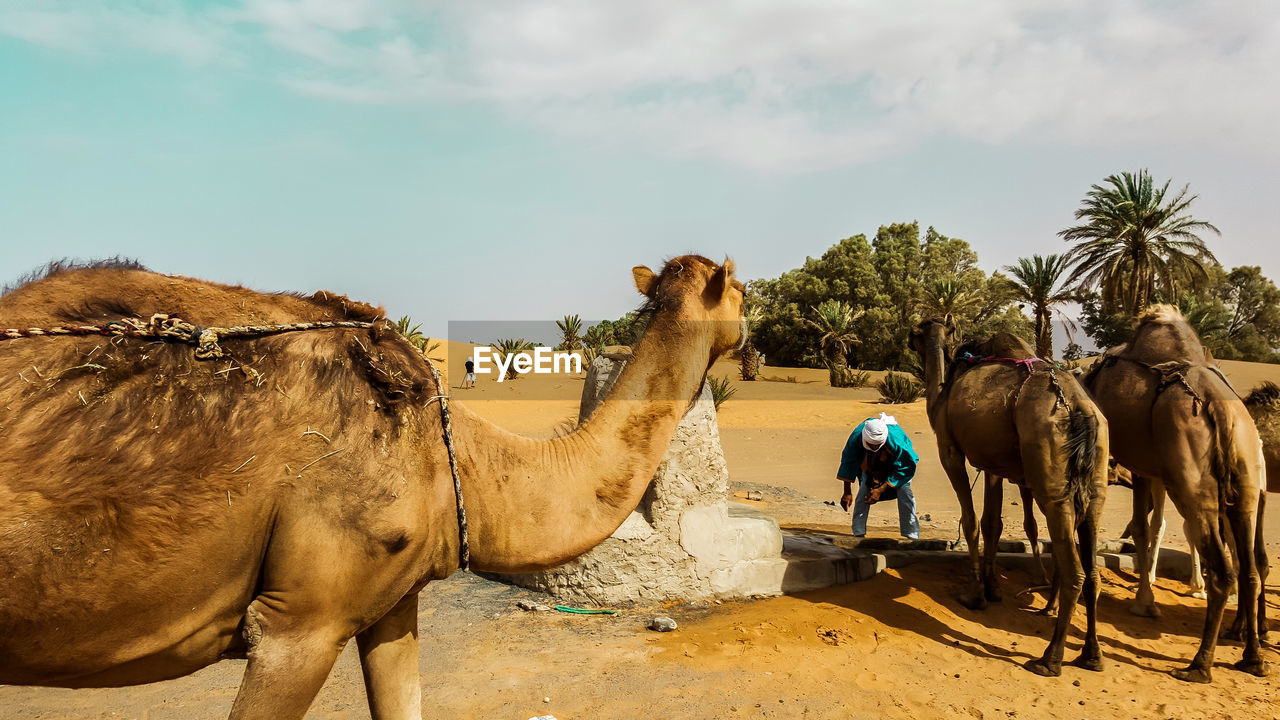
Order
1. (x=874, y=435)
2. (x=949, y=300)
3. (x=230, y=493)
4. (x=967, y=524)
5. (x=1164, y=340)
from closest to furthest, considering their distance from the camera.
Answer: (x=230, y=493) → (x=1164, y=340) → (x=967, y=524) → (x=874, y=435) → (x=949, y=300)

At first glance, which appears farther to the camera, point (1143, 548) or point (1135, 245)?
point (1135, 245)

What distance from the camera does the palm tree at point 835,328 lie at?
1855 inches

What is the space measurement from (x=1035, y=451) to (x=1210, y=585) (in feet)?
5.48

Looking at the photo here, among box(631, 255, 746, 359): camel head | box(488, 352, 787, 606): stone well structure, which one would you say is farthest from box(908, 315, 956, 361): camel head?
box(631, 255, 746, 359): camel head

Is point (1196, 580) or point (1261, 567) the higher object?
point (1261, 567)

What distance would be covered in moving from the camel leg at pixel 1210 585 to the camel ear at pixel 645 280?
17.9ft

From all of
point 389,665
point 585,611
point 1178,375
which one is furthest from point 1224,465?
point 389,665

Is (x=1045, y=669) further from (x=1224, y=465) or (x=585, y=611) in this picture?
(x=585, y=611)

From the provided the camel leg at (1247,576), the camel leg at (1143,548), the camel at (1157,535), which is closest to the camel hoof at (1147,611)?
the camel leg at (1143,548)

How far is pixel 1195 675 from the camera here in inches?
250

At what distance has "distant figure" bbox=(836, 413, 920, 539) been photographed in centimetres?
973

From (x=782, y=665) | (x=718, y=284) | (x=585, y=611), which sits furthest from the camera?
(x=585, y=611)

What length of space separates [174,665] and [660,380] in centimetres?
200

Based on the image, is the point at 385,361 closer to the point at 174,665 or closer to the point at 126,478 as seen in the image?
the point at 126,478
